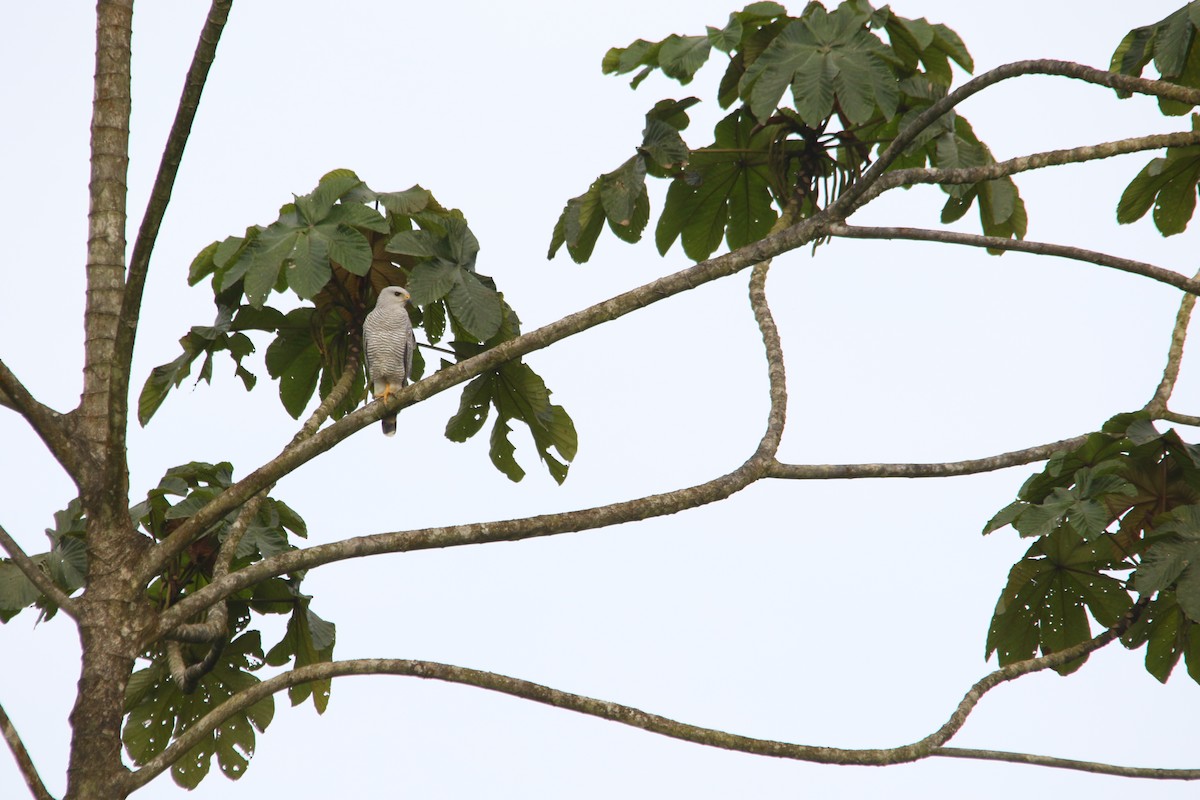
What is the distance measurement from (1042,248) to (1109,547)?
5.44 feet

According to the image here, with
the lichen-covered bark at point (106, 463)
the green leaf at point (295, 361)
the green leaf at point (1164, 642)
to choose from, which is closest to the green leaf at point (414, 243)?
the green leaf at point (295, 361)

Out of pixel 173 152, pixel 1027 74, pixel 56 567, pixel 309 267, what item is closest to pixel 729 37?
pixel 1027 74

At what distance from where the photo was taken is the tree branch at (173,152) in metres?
3.74

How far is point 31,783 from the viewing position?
3.50 m

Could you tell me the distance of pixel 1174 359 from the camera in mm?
6152

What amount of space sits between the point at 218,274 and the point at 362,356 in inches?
28.6

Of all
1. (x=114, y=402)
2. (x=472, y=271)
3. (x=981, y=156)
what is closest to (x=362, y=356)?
(x=472, y=271)

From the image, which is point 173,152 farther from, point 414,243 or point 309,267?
point 414,243

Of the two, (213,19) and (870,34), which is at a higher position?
(870,34)

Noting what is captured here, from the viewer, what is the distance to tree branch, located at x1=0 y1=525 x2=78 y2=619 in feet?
12.1

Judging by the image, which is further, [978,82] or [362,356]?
[362,356]

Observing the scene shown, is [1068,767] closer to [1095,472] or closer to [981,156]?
[1095,472]

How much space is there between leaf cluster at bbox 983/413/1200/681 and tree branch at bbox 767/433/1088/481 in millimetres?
466

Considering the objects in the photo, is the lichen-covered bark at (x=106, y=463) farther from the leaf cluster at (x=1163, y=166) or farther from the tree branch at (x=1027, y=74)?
the leaf cluster at (x=1163, y=166)
